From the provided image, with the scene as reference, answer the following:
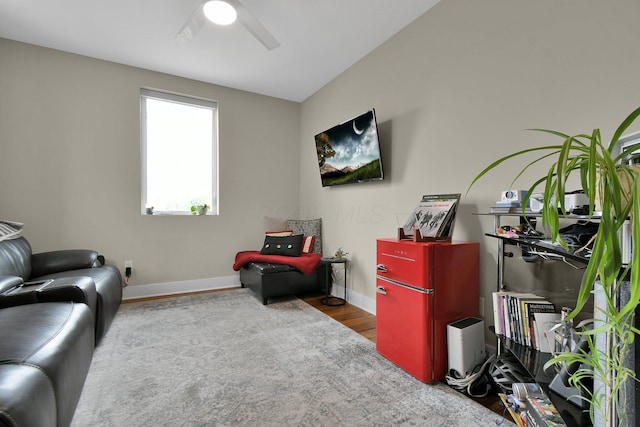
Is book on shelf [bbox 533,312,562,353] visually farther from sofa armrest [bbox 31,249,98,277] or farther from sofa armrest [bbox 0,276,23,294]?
sofa armrest [bbox 31,249,98,277]

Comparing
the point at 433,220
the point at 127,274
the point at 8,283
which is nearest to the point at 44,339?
the point at 8,283

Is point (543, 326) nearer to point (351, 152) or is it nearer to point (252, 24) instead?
point (351, 152)

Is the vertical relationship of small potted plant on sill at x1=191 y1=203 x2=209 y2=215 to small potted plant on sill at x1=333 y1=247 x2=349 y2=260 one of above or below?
above

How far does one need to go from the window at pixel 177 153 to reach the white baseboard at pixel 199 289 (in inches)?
35.1

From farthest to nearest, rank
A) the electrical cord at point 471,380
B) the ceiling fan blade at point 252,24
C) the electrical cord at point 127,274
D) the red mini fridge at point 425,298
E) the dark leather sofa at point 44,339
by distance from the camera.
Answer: the electrical cord at point 127,274, the ceiling fan blade at point 252,24, the red mini fridge at point 425,298, the electrical cord at point 471,380, the dark leather sofa at point 44,339

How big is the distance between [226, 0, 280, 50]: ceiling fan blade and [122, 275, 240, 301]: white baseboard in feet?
9.44

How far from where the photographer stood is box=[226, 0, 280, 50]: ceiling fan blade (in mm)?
2140

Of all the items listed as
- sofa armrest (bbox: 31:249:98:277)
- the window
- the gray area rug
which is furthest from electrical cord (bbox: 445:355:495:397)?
the window

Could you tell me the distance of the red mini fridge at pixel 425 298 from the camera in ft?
5.80

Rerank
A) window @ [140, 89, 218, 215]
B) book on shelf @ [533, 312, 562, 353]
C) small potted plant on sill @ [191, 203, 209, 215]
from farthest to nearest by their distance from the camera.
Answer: small potted plant on sill @ [191, 203, 209, 215], window @ [140, 89, 218, 215], book on shelf @ [533, 312, 562, 353]

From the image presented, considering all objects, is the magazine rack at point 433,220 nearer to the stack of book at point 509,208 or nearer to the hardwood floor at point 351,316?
the stack of book at point 509,208

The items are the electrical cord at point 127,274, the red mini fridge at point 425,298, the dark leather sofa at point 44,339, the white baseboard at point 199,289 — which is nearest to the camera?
the dark leather sofa at point 44,339

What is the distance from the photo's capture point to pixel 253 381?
177cm

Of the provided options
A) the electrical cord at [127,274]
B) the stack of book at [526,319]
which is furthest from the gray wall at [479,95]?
the electrical cord at [127,274]
